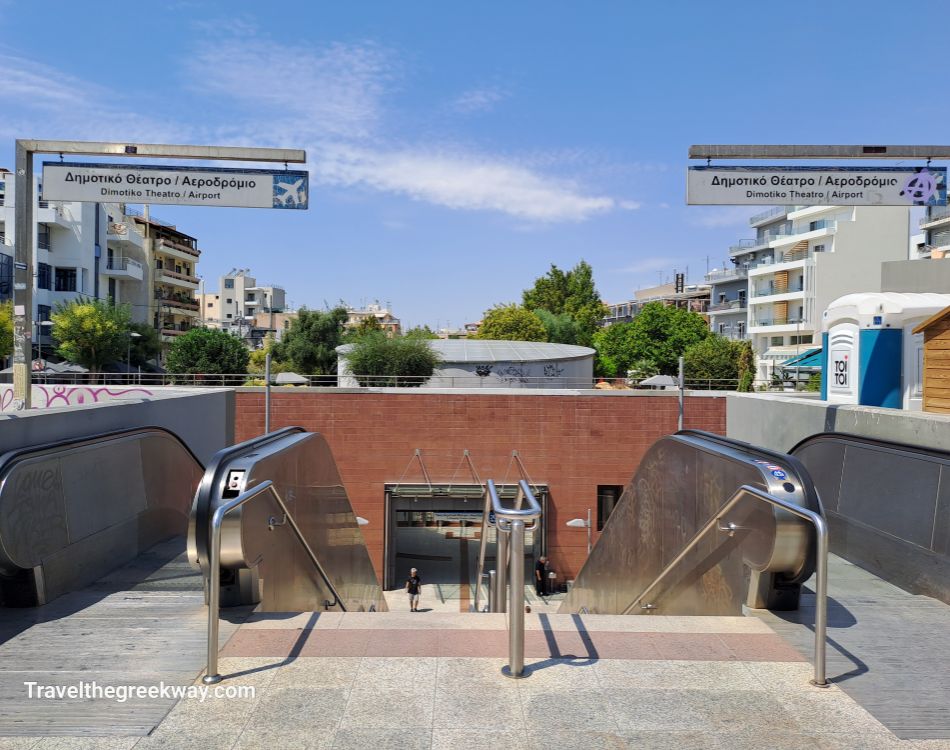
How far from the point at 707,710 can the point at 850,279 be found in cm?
5244

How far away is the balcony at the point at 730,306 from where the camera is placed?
6372 cm

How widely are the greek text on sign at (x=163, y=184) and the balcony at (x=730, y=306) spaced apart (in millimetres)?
60233

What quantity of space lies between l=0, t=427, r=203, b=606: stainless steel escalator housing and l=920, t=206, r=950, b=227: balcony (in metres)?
56.0

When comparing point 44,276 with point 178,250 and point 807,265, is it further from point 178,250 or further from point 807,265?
point 807,265

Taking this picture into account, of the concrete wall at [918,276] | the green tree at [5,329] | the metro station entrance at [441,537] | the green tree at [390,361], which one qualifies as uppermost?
the concrete wall at [918,276]

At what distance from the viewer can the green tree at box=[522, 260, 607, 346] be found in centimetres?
8325

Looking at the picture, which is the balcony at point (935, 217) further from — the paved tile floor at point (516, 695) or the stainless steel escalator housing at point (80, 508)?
the paved tile floor at point (516, 695)

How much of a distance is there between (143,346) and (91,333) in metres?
5.48

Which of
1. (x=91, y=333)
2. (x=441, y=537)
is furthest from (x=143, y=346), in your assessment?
(x=441, y=537)

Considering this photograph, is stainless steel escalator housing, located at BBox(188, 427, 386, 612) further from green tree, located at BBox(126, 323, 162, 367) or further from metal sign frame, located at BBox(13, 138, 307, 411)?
green tree, located at BBox(126, 323, 162, 367)

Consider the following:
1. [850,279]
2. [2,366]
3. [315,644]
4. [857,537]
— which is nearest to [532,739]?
[315,644]

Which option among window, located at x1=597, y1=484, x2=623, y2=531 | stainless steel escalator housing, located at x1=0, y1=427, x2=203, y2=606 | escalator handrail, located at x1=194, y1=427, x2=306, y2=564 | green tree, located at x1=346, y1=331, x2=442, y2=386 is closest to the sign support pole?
stainless steel escalator housing, located at x1=0, y1=427, x2=203, y2=606

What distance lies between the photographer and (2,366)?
3938 centimetres

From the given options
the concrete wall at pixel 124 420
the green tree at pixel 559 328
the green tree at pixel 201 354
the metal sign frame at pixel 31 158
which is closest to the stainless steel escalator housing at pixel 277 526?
the concrete wall at pixel 124 420
